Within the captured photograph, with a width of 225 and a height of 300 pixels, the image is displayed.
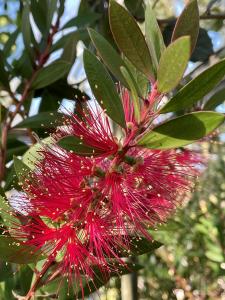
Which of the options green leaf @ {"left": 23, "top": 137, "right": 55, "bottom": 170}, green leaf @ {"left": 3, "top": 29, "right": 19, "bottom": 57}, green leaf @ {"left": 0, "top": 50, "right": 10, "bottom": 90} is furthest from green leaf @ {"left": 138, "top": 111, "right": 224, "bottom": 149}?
green leaf @ {"left": 3, "top": 29, "right": 19, "bottom": 57}

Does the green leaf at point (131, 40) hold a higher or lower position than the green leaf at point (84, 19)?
lower

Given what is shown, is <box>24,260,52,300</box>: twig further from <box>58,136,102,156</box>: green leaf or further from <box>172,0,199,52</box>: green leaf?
<box>172,0,199,52</box>: green leaf

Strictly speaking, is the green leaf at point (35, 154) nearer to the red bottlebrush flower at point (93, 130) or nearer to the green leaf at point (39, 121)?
the red bottlebrush flower at point (93, 130)

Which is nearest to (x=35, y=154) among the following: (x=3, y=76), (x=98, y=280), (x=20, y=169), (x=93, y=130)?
(x=20, y=169)

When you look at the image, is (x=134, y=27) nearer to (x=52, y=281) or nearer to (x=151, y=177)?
(x=151, y=177)

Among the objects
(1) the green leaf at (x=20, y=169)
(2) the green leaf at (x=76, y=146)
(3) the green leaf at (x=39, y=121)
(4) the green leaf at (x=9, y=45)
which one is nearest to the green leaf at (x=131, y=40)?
(2) the green leaf at (x=76, y=146)

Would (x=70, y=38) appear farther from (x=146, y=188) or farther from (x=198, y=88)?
(x=198, y=88)
